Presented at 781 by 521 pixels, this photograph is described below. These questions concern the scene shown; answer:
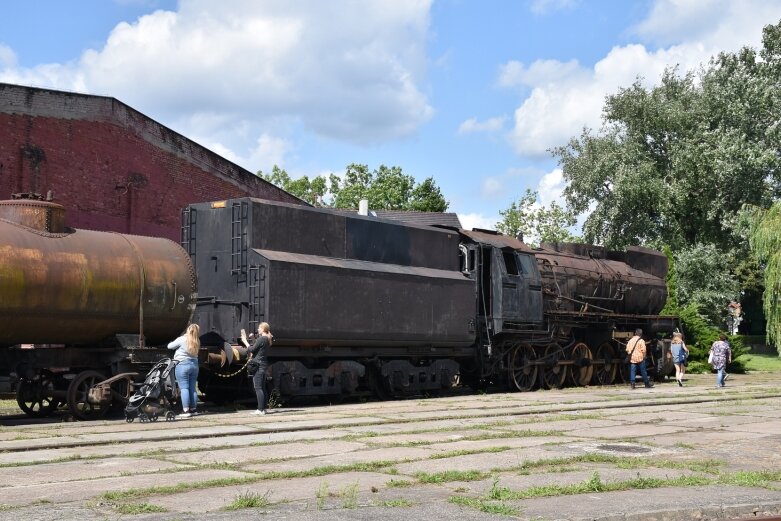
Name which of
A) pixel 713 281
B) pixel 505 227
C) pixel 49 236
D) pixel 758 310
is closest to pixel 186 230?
pixel 49 236

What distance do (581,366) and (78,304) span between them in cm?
1477

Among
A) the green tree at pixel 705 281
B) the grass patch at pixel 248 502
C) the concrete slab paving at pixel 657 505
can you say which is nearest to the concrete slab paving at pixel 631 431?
the concrete slab paving at pixel 657 505

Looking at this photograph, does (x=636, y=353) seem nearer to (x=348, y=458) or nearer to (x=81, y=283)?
(x=81, y=283)

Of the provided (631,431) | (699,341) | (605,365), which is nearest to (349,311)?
(631,431)

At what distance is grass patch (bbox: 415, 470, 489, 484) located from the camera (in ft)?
27.6

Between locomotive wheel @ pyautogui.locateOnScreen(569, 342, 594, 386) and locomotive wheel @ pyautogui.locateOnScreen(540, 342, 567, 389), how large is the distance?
19.7 inches

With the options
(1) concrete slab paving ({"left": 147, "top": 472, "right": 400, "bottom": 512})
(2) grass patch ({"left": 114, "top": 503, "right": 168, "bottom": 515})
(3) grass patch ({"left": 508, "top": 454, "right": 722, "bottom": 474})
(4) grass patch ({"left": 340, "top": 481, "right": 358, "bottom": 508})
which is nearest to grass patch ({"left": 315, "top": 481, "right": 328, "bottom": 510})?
(1) concrete slab paving ({"left": 147, "top": 472, "right": 400, "bottom": 512})

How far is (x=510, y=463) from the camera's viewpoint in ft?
31.2

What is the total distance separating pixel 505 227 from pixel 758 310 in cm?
1877

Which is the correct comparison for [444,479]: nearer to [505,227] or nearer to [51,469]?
[51,469]

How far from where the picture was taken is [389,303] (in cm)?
1856

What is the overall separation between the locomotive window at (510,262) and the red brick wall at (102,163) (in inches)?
447

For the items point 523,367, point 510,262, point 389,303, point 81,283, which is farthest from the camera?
Answer: point 523,367

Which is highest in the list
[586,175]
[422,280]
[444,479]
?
[586,175]
